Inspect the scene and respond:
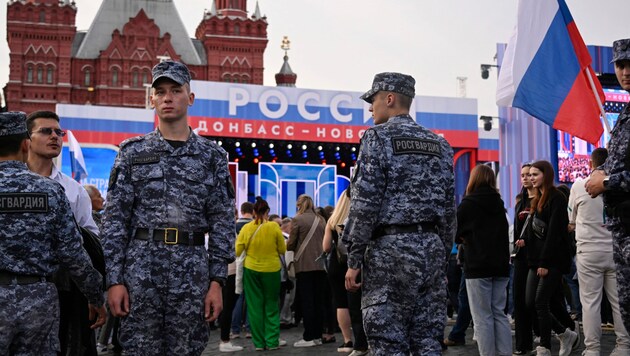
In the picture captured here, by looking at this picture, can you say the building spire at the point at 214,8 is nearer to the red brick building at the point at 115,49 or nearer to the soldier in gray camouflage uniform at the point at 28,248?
the red brick building at the point at 115,49

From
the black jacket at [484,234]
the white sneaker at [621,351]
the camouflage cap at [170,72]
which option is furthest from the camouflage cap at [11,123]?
the white sneaker at [621,351]

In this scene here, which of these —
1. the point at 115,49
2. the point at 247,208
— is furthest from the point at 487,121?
the point at 115,49

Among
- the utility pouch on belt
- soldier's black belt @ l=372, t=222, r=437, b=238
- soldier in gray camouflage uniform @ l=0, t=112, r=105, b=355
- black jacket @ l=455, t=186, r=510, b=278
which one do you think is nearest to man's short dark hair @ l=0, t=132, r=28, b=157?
soldier in gray camouflage uniform @ l=0, t=112, r=105, b=355

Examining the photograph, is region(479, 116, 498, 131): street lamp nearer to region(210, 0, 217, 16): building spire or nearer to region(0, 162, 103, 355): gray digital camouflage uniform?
region(0, 162, 103, 355): gray digital camouflage uniform

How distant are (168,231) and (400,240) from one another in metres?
1.27

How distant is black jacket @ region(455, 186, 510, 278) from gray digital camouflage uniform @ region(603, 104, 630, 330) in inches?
98.6

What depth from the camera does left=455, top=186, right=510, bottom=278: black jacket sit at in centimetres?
667

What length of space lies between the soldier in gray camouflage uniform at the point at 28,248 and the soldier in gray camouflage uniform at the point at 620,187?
9.04 ft

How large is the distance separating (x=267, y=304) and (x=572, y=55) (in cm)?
445

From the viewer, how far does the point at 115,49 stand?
60.0 metres

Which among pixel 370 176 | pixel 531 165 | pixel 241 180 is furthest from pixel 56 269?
pixel 241 180

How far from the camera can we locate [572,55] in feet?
24.9

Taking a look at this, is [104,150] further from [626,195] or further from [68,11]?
[68,11]

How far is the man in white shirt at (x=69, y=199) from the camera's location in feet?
14.1
